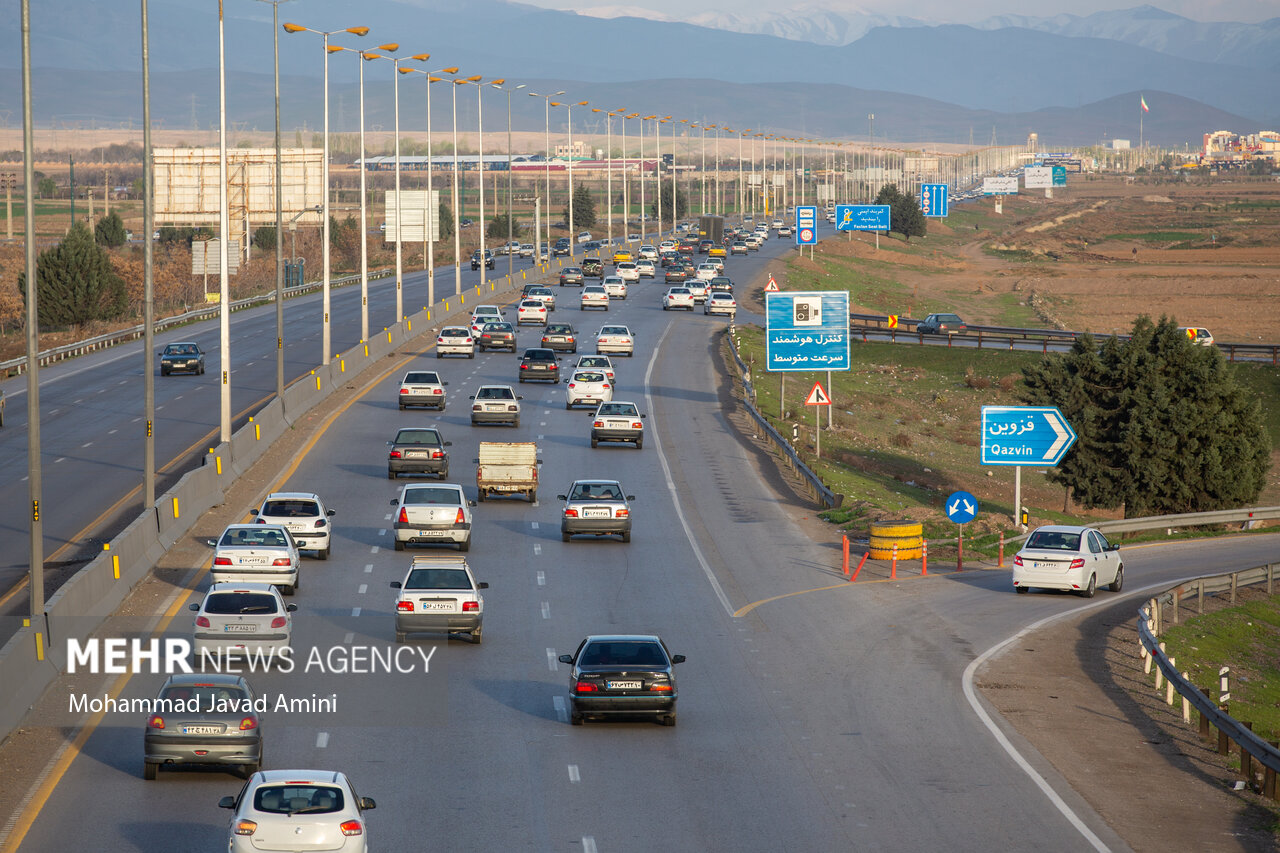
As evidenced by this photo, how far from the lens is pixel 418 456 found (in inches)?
1756

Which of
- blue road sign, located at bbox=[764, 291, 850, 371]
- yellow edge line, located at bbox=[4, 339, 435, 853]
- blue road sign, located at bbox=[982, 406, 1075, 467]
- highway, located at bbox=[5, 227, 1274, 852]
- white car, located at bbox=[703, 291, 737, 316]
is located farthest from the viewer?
white car, located at bbox=[703, 291, 737, 316]

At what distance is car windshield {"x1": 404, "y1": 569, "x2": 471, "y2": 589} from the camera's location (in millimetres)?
27219

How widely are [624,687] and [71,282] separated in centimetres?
7433

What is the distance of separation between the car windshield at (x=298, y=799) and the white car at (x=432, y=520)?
19976mm

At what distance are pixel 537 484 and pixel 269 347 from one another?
37954 mm

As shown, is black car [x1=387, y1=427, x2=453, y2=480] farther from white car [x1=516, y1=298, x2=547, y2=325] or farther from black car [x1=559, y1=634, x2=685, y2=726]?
white car [x1=516, y1=298, x2=547, y2=325]

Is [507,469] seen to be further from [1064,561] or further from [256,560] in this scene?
[1064,561]

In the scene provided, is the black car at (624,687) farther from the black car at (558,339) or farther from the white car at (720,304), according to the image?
the white car at (720,304)

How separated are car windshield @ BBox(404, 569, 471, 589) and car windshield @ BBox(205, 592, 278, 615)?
2943 millimetres

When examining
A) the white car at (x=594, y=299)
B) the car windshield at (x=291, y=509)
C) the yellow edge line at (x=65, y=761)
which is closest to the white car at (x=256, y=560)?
the yellow edge line at (x=65, y=761)

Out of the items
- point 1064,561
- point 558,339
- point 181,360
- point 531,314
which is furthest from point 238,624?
point 531,314

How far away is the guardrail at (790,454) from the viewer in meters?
45.7

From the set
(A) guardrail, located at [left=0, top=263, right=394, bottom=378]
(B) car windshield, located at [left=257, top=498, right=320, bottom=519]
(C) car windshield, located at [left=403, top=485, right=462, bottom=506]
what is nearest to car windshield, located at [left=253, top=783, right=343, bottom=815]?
(B) car windshield, located at [left=257, top=498, right=320, bottom=519]

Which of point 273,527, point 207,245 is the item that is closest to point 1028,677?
point 273,527
